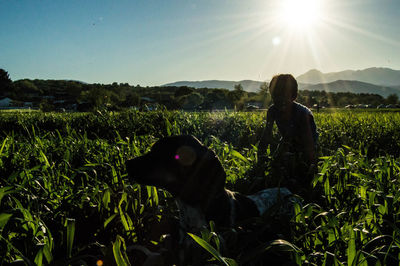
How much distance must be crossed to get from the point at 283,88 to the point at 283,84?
73 mm

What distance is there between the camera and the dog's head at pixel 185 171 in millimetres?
2246

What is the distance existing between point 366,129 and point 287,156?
5032 mm

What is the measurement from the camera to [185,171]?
2252 millimetres

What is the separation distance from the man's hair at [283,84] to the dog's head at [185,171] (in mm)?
2498

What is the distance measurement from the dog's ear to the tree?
4211 inches

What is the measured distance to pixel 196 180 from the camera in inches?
88.5

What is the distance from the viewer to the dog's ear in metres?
2.24

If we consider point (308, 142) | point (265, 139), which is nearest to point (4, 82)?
point (265, 139)

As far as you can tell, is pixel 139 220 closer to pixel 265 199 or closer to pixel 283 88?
pixel 265 199

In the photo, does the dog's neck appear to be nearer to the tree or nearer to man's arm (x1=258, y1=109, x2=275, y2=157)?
man's arm (x1=258, y1=109, x2=275, y2=157)

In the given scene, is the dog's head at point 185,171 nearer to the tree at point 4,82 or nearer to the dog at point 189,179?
the dog at point 189,179

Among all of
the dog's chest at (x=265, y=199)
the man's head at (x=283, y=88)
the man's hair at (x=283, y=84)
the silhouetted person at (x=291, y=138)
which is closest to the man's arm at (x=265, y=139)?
the silhouetted person at (x=291, y=138)

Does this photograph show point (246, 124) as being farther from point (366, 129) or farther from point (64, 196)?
point (64, 196)

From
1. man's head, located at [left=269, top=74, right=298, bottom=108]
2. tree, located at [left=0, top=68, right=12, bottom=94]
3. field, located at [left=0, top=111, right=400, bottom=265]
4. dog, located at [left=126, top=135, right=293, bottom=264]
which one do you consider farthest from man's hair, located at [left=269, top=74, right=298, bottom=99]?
tree, located at [left=0, top=68, right=12, bottom=94]
